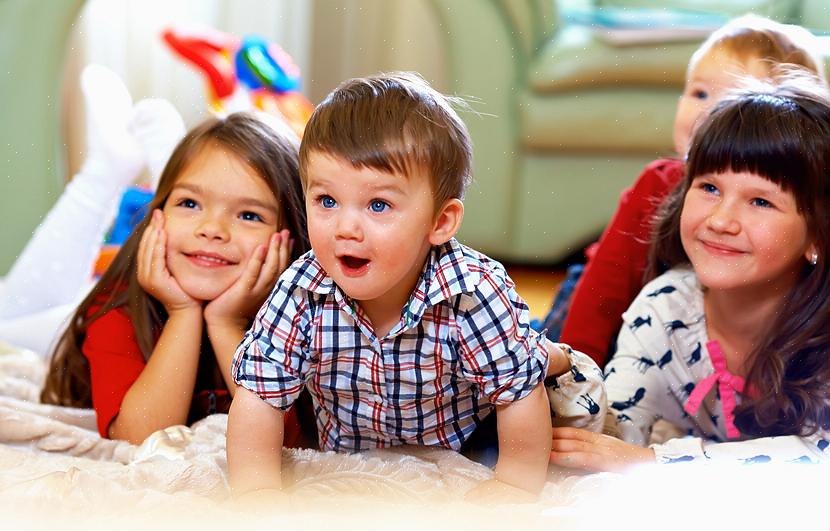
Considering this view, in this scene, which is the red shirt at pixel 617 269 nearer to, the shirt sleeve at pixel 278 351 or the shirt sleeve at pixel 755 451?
the shirt sleeve at pixel 755 451

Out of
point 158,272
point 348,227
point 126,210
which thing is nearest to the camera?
point 348,227

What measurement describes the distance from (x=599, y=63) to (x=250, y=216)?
67cm

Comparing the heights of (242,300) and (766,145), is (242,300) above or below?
below

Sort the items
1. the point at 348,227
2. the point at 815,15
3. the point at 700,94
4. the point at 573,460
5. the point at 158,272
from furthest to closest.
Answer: the point at 700,94, the point at 815,15, the point at 158,272, the point at 573,460, the point at 348,227

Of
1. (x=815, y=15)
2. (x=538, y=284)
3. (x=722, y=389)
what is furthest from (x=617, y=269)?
(x=815, y=15)

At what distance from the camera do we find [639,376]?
0.86m

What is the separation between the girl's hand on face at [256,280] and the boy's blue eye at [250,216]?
2cm

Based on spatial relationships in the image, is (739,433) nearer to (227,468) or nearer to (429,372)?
(429,372)

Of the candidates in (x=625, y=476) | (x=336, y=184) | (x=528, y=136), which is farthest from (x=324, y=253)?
(x=528, y=136)

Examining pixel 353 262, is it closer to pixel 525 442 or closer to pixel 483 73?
pixel 525 442

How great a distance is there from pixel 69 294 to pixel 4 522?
2.43 ft

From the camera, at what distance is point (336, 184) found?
584mm

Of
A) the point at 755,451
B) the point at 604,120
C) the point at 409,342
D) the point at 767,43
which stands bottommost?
the point at 755,451

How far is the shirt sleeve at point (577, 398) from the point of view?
741 millimetres
